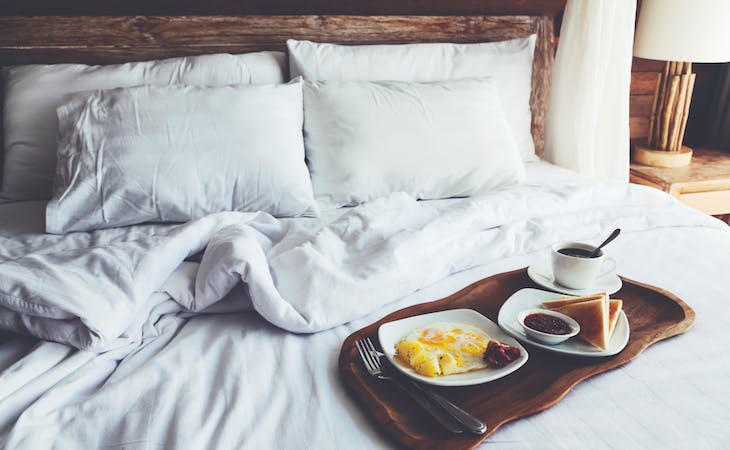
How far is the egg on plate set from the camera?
747 mm

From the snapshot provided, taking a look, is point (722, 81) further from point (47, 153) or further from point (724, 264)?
point (47, 153)

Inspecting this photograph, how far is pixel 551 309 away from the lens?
35.6 inches

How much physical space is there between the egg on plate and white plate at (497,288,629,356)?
0.06 m

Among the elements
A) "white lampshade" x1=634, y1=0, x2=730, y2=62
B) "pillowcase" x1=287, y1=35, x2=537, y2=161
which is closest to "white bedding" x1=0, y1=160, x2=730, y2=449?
A: "pillowcase" x1=287, y1=35, x2=537, y2=161

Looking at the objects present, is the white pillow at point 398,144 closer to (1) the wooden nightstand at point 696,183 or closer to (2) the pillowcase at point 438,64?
(2) the pillowcase at point 438,64

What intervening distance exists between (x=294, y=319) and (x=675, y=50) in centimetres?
195

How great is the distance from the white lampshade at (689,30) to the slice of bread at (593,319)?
1651 millimetres

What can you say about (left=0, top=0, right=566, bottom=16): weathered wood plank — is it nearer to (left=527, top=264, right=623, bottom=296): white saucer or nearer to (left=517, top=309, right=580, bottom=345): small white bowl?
(left=527, top=264, right=623, bottom=296): white saucer

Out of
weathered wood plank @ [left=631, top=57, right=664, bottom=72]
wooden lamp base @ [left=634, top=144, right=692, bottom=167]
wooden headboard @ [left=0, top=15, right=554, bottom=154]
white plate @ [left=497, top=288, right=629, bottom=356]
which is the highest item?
wooden headboard @ [left=0, top=15, right=554, bottom=154]

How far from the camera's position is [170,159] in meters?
1.34

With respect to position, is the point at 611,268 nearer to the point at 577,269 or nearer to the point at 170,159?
the point at 577,269

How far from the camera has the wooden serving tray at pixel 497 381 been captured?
0.67 meters

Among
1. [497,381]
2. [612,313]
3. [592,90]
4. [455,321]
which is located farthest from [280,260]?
[592,90]

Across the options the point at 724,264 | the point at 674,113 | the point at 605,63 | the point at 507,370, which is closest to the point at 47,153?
the point at 507,370
